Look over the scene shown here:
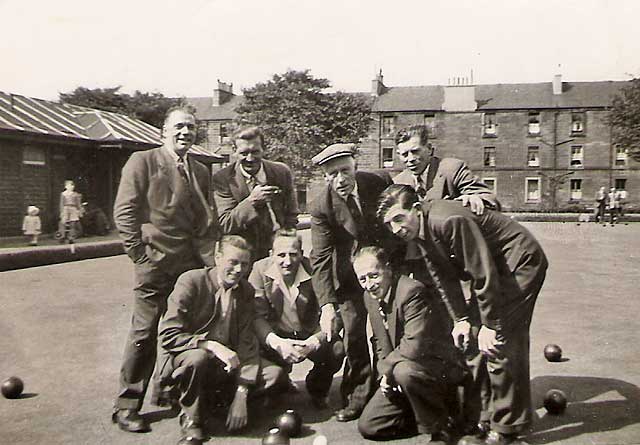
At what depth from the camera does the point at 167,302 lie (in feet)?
14.1

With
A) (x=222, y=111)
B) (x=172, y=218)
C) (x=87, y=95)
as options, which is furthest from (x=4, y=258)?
(x=87, y=95)

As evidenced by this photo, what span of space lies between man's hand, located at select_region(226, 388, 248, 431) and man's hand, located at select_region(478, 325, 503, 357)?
1.48 meters

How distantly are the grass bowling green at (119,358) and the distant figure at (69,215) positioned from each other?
4.54m

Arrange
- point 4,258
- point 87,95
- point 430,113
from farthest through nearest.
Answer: point 430,113 < point 87,95 < point 4,258

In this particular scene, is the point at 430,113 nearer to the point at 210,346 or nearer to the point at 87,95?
the point at 87,95

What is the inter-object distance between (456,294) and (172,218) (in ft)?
6.23

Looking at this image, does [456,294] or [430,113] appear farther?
[430,113]

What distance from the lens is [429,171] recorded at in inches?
168

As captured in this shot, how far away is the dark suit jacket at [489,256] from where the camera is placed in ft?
11.7

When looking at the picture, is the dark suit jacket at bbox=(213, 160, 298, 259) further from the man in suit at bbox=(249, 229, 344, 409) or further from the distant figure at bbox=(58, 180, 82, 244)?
the distant figure at bbox=(58, 180, 82, 244)

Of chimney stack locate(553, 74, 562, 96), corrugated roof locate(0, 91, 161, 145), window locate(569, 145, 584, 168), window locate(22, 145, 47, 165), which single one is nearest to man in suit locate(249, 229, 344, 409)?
corrugated roof locate(0, 91, 161, 145)

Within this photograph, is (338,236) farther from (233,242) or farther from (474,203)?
(474,203)

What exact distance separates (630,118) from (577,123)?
71.4 feet

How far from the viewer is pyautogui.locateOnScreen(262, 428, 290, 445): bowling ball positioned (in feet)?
12.2
